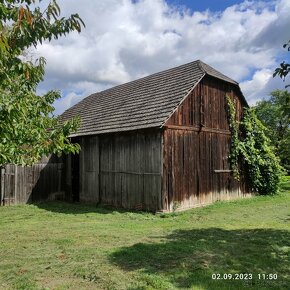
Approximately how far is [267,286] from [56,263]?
3963 mm

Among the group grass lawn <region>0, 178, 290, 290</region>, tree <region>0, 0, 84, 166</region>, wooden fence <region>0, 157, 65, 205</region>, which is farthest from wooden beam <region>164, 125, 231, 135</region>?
wooden fence <region>0, 157, 65, 205</region>

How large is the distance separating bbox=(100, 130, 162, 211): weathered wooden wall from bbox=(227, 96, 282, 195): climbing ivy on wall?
539 centimetres

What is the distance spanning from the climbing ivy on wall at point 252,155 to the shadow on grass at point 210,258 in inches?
354

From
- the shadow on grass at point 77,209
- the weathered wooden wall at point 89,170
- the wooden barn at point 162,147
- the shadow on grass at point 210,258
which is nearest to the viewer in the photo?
the shadow on grass at point 210,258

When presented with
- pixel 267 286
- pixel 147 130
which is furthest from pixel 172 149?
pixel 267 286

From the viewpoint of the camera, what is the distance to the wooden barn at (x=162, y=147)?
14086 millimetres

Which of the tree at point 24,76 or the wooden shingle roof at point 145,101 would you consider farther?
the wooden shingle roof at point 145,101

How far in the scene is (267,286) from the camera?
219 inches

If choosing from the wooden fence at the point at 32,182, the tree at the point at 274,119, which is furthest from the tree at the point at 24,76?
the tree at the point at 274,119

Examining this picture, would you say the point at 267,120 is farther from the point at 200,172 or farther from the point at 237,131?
the point at 200,172

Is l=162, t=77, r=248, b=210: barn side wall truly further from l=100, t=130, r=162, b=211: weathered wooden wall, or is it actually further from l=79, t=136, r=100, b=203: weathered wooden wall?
l=79, t=136, r=100, b=203: weathered wooden wall

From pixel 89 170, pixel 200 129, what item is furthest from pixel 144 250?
pixel 89 170

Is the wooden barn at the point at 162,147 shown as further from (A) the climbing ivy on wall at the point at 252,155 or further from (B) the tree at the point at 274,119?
(B) the tree at the point at 274,119

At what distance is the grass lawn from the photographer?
5.83 meters
